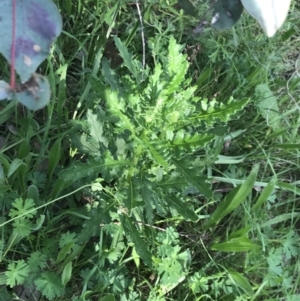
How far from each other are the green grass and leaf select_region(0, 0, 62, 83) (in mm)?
514

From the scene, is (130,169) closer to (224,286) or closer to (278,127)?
(224,286)

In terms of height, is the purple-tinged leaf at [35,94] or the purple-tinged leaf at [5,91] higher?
the purple-tinged leaf at [35,94]

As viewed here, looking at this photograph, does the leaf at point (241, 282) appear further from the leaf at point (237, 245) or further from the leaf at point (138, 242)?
the leaf at point (138, 242)

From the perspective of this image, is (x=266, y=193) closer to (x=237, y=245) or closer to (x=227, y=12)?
(x=237, y=245)

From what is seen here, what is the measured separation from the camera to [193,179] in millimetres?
1054

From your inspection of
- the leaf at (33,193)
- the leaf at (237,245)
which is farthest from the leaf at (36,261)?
the leaf at (237,245)

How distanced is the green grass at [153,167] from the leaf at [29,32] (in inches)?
20.2

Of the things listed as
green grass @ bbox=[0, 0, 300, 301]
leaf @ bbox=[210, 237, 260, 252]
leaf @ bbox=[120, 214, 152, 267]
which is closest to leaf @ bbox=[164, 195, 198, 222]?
green grass @ bbox=[0, 0, 300, 301]

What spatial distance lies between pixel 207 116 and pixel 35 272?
1.79ft

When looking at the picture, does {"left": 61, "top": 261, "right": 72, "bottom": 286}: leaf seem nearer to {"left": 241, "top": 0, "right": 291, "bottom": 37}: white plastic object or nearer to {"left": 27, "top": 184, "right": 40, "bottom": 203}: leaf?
{"left": 27, "top": 184, "right": 40, "bottom": 203}: leaf

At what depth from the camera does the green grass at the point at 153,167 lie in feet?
3.55

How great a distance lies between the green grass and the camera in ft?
3.55

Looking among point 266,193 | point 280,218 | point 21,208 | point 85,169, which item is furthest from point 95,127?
point 280,218

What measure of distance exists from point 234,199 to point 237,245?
0.12 meters
